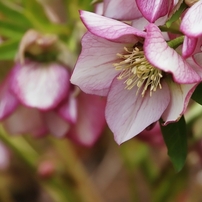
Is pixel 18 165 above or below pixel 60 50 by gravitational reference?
below

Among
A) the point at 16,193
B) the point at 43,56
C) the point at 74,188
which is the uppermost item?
the point at 43,56

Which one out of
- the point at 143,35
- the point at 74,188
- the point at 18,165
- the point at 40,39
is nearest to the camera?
the point at 143,35

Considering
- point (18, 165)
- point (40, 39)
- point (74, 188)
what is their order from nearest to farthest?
point (40, 39), point (74, 188), point (18, 165)

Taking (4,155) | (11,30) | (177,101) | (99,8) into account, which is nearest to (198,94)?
(177,101)

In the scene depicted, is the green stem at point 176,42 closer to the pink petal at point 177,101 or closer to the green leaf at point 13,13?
the pink petal at point 177,101

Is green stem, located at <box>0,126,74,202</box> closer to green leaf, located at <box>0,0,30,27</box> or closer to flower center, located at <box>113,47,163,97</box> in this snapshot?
green leaf, located at <box>0,0,30,27</box>

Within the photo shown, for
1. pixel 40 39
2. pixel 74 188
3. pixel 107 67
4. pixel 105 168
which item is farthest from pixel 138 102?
pixel 105 168

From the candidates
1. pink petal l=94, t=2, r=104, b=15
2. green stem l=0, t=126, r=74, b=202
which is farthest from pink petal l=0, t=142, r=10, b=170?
pink petal l=94, t=2, r=104, b=15

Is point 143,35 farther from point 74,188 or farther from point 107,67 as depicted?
point 74,188
